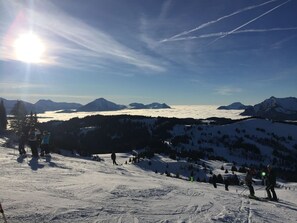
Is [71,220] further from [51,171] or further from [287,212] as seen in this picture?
[287,212]

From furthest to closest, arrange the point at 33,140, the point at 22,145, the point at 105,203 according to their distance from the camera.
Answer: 1. the point at 22,145
2. the point at 33,140
3. the point at 105,203

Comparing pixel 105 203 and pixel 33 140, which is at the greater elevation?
pixel 33 140

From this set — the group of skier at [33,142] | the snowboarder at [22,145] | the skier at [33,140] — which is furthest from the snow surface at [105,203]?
the snowboarder at [22,145]

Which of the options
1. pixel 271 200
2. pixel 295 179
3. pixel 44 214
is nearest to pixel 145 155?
pixel 295 179

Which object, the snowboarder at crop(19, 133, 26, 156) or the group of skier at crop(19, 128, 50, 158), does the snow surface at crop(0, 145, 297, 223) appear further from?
the snowboarder at crop(19, 133, 26, 156)

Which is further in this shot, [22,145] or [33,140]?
[22,145]

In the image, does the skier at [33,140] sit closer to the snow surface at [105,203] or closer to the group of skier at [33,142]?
the group of skier at [33,142]

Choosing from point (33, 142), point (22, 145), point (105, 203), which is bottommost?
point (105, 203)

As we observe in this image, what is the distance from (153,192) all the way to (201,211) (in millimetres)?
3445

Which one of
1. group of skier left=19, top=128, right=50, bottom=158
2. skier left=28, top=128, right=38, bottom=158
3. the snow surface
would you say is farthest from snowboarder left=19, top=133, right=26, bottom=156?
the snow surface

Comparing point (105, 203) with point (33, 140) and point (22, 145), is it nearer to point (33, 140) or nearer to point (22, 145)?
point (33, 140)

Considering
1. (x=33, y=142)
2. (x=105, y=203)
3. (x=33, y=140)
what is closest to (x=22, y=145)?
(x=33, y=142)

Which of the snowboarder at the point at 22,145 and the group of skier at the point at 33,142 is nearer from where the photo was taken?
the group of skier at the point at 33,142

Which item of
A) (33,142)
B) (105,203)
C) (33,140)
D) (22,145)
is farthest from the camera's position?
(22,145)
